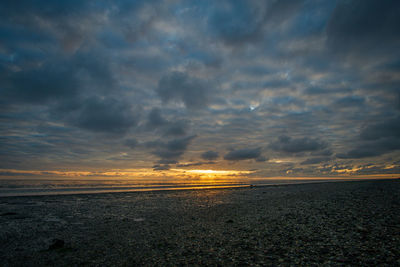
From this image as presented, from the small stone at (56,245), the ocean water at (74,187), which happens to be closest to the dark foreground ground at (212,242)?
the small stone at (56,245)

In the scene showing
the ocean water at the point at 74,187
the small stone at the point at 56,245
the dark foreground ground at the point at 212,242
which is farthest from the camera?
the ocean water at the point at 74,187

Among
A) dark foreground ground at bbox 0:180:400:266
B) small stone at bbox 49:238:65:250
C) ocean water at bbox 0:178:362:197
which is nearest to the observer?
dark foreground ground at bbox 0:180:400:266

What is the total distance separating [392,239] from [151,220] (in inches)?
621

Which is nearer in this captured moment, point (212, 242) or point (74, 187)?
point (212, 242)

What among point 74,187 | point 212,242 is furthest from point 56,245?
point 74,187

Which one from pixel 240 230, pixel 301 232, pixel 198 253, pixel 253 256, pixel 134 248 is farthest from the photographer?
pixel 240 230

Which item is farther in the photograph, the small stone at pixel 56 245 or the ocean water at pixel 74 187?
the ocean water at pixel 74 187

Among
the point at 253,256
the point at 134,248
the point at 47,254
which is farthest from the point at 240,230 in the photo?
the point at 47,254

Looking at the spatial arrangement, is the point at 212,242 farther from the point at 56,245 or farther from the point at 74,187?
the point at 74,187

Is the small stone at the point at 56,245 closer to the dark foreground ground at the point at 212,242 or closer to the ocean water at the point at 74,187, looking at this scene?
the dark foreground ground at the point at 212,242

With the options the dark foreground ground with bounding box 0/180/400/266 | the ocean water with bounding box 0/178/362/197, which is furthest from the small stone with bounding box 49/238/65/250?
the ocean water with bounding box 0/178/362/197

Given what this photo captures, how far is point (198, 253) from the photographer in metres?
9.56

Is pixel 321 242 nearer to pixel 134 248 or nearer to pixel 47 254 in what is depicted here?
pixel 134 248

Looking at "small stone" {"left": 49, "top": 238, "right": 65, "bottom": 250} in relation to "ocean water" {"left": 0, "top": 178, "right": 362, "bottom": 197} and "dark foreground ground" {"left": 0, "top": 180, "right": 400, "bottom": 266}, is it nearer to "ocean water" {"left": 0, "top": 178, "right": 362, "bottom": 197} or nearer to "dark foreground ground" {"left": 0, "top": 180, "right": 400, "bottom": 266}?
"dark foreground ground" {"left": 0, "top": 180, "right": 400, "bottom": 266}
